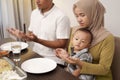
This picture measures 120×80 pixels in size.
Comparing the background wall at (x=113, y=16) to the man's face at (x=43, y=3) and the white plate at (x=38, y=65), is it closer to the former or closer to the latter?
the man's face at (x=43, y=3)

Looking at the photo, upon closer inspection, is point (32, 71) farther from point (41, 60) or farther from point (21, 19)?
point (21, 19)

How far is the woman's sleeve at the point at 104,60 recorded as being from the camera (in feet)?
4.86

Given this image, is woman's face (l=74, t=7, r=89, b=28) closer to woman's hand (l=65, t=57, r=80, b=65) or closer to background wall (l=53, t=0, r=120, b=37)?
woman's hand (l=65, t=57, r=80, b=65)

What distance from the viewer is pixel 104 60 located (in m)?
1.51

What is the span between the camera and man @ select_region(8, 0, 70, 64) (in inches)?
75.5

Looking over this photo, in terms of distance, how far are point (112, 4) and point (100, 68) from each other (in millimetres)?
816

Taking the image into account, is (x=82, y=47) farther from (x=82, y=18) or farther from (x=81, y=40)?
(x=82, y=18)

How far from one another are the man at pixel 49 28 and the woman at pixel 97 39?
34 centimetres

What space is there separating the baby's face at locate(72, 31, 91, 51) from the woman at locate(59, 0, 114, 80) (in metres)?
0.07

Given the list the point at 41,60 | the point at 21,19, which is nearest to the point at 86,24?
the point at 41,60

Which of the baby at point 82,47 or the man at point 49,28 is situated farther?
the man at point 49,28

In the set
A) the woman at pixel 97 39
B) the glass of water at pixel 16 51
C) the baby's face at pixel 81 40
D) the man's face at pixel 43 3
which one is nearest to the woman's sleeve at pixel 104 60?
the woman at pixel 97 39

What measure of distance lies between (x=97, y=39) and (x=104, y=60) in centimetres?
17

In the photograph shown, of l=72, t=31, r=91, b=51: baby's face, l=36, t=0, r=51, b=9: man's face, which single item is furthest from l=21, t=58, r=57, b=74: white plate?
l=36, t=0, r=51, b=9: man's face
